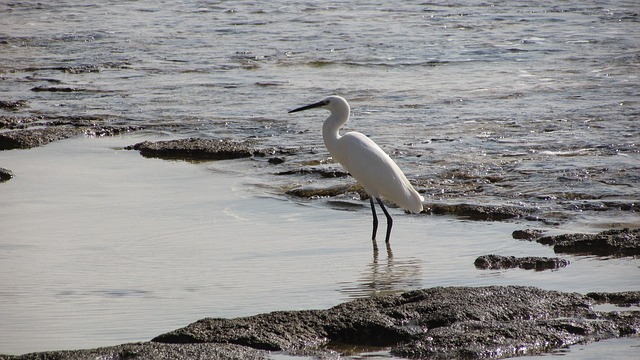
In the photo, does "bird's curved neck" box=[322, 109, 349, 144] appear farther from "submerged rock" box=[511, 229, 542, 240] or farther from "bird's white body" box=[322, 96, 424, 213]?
"submerged rock" box=[511, 229, 542, 240]

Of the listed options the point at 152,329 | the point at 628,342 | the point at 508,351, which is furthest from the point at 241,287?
the point at 628,342

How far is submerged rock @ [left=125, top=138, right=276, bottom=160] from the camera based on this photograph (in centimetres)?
932

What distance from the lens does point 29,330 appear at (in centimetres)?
449

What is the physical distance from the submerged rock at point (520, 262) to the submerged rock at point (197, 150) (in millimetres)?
4010

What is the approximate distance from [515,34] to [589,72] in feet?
14.4

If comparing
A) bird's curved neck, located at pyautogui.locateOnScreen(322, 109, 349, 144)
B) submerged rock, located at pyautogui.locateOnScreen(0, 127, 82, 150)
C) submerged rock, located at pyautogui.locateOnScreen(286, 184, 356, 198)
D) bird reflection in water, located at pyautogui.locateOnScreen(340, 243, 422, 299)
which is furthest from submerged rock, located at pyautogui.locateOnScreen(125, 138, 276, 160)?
bird reflection in water, located at pyautogui.locateOnScreen(340, 243, 422, 299)

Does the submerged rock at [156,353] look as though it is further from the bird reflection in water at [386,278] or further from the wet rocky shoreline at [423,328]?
the bird reflection in water at [386,278]

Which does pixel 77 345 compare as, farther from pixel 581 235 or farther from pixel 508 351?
pixel 581 235

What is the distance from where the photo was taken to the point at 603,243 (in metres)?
5.96

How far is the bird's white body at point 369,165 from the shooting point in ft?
22.9

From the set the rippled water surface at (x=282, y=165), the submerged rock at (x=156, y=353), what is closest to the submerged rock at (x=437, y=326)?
the submerged rock at (x=156, y=353)

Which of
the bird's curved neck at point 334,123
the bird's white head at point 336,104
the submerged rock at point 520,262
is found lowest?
the submerged rock at point 520,262

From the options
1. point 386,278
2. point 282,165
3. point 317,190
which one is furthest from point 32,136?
point 386,278

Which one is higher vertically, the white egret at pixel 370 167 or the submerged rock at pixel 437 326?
the white egret at pixel 370 167
